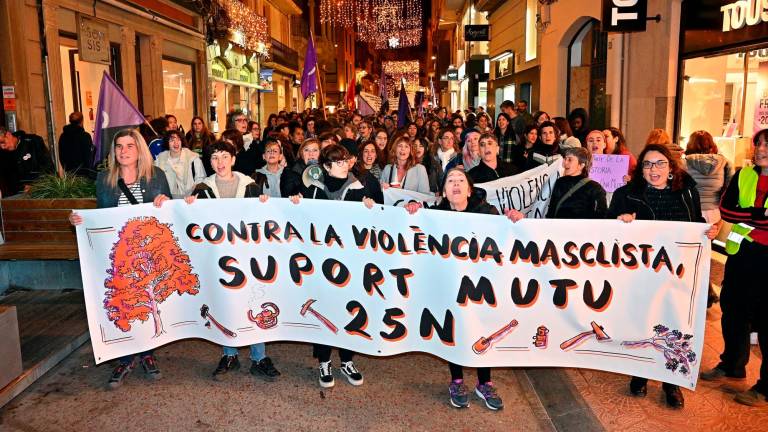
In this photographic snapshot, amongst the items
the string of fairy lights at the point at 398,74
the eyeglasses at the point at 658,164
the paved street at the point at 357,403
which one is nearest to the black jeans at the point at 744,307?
the paved street at the point at 357,403

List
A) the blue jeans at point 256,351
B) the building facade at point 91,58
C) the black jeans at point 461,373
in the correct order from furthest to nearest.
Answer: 1. the building facade at point 91,58
2. the blue jeans at point 256,351
3. the black jeans at point 461,373

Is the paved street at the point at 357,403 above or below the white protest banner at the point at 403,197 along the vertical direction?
below

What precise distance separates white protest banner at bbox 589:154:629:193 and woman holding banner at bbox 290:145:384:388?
2754 mm

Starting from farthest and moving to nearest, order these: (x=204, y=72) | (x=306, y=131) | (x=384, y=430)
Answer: (x=204, y=72)
(x=306, y=131)
(x=384, y=430)

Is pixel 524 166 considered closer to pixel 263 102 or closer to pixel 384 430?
pixel 384 430

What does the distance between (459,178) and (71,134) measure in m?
8.35

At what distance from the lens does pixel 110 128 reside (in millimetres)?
6496

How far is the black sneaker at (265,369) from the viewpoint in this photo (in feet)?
16.0

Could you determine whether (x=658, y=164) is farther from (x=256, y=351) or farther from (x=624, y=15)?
(x=624, y=15)

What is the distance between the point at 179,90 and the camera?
814 inches

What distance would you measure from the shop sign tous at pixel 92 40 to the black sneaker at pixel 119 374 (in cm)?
1074

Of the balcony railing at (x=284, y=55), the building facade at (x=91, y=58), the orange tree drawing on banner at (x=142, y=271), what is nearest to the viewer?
the orange tree drawing on banner at (x=142, y=271)

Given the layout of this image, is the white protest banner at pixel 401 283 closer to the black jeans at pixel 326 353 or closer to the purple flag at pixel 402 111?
the black jeans at pixel 326 353

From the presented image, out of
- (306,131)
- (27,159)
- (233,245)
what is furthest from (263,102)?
(233,245)
